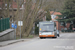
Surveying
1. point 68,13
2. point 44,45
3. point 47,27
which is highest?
point 68,13

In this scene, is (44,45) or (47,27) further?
(47,27)

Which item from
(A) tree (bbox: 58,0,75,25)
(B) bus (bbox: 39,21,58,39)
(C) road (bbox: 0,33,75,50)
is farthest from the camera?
(A) tree (bbox: 58,0,75,25)

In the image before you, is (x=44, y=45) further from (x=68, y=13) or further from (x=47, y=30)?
(x=68, y=13)

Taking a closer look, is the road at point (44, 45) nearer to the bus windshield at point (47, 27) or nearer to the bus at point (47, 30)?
the bus at point (47, 30)

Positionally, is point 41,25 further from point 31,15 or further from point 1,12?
point 1,12

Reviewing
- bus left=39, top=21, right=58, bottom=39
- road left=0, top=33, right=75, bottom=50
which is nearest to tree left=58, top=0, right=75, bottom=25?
bus left=39, top=21, right=58, bottom=39

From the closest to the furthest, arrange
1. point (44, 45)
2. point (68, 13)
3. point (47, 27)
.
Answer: point (44, 45) → point (47, 27) → point (68, 13)

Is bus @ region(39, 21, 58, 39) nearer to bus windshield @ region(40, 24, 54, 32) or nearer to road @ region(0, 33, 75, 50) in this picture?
bus windshield @ region(40, 24, 54, 32)

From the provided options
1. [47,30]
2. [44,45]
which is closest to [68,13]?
[47,30]

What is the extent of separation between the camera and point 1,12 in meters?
31.9

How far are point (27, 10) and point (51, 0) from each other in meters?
5.16

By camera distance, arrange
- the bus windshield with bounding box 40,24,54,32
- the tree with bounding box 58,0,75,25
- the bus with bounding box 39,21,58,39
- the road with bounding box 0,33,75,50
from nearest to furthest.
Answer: the road with bounding box 0,33,75,50 < the bus with bounding box 39,21,58,39 < the bus windshield with bounding box 40,24,54,32 < the tree with bounding box 58,0,75,25

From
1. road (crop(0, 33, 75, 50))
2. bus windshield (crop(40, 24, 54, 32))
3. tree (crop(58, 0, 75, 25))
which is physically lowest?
road (crop(0, 33, 75, 50))

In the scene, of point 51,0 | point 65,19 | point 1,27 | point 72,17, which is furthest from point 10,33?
point 65,19
